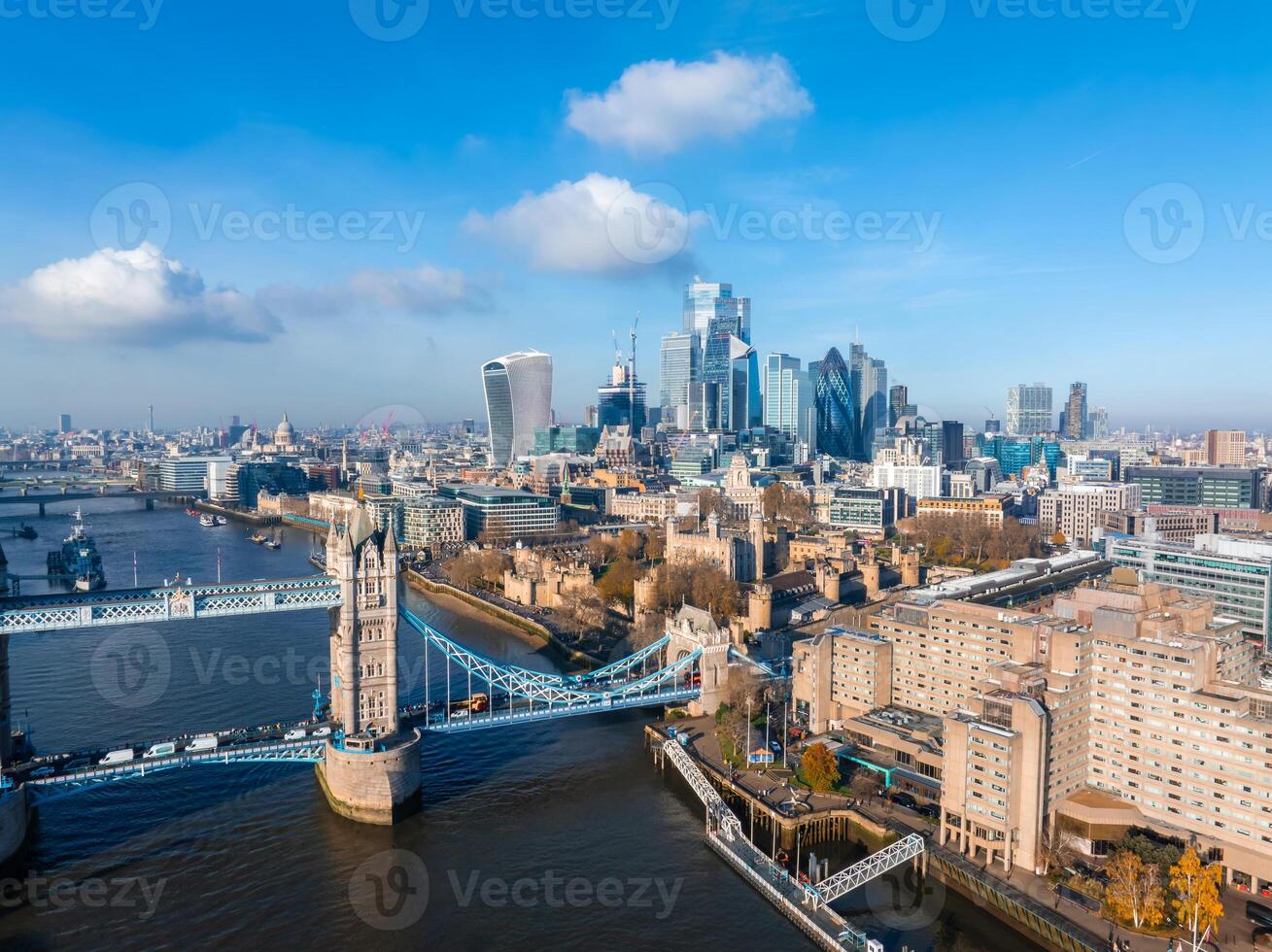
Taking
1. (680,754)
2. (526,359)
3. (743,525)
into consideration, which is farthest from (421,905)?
(526,359)

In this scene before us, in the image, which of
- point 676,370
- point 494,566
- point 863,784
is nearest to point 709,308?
point 676,370

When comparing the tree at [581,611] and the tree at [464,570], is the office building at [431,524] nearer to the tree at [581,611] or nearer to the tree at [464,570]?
the tree at [464,570]

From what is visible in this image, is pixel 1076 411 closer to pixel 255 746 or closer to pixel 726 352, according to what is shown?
pixel 726 352

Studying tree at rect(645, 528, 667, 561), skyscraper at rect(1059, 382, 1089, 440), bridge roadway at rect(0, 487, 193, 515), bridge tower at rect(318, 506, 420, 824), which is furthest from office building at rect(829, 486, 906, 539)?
skyscraper at rect(1059, 382, 1089, 440)

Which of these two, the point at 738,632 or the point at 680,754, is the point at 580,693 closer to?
the point at 680,754

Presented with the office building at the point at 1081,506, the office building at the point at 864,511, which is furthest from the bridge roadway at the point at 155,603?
the office building at the point at 1081,506

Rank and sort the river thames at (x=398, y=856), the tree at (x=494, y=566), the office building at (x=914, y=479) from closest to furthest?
the river thames at (x=398, y=856) < the tree at (x=494, y=566) < the office building at (x=914, y=479)

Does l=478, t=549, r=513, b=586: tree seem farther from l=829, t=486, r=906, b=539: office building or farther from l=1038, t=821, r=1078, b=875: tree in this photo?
l=1038, t=821, r=1078, b=875: tree
